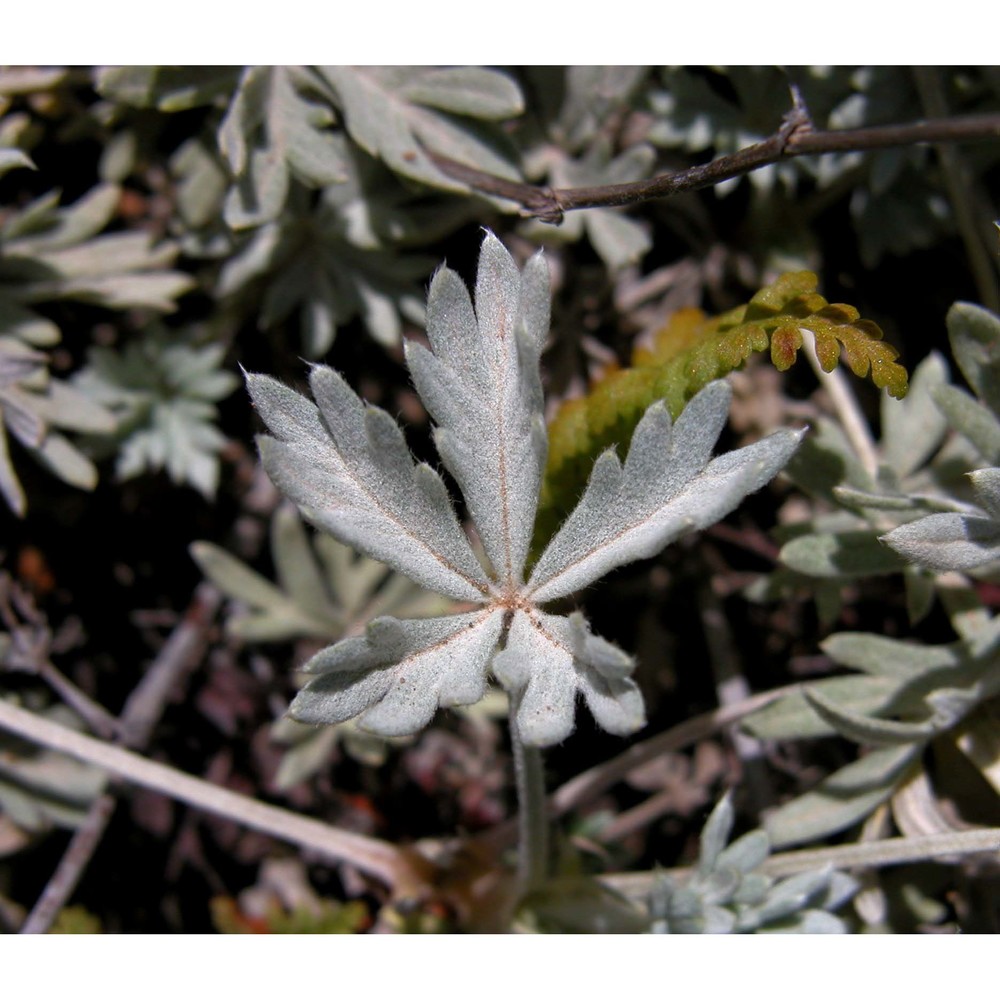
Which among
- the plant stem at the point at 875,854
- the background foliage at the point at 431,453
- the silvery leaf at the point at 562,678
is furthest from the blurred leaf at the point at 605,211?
the plant stem at the point at 875,854

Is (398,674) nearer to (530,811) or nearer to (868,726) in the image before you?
(530,811)

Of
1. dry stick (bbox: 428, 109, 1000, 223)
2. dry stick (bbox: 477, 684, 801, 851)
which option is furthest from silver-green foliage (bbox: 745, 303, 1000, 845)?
dry stick (bbox: 428, 109, 1000, 223)

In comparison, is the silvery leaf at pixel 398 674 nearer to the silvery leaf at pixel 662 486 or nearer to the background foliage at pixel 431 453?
the silvery leaf at pixel 662 486

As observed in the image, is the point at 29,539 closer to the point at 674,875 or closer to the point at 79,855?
the point at 79,855

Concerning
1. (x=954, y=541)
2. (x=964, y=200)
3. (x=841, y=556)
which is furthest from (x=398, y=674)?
(x=964, y=200)

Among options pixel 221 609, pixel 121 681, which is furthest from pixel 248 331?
pixel 121 681

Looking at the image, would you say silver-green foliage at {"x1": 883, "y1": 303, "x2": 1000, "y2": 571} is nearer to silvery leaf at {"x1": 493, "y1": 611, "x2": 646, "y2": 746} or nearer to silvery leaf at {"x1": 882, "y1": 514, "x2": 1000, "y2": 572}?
silvery leaf at {"x1": 882, "y1": 514, "x2": 1000, "y2": 572}
